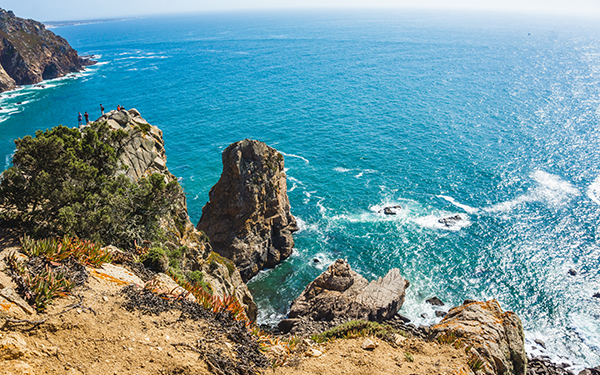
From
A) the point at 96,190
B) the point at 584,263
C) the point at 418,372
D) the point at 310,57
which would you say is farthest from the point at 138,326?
the point at 310,57

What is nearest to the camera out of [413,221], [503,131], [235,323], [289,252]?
[235,323]

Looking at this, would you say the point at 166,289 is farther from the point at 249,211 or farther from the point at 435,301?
the point at 435,301

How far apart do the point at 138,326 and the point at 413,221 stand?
5618 centimetres

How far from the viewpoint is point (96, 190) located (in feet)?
88.0

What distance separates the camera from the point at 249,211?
5388 cm

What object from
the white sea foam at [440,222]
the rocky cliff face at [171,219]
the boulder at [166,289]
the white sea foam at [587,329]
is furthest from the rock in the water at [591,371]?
the boulder at [166,289]

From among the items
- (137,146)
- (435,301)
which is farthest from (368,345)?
(435,301)

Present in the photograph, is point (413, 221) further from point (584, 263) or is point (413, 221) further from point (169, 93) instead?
point (169, 93)

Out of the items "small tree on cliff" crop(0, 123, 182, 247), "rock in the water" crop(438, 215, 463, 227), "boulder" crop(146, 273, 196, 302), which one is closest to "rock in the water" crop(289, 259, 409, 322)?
"rock in the water" crop(438, 215, 463, 227)

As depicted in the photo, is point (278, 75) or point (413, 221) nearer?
point (413, 221)

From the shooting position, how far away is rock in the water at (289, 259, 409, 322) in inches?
1694

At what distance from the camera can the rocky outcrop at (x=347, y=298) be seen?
141 ft

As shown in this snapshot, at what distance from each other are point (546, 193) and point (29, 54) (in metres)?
197

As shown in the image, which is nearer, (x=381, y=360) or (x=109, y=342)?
(x=109, y=342)
